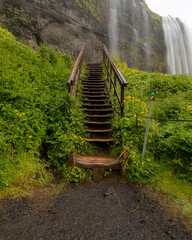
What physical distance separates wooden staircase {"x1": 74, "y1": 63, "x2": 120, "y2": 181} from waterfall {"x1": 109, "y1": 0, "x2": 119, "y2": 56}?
7243 mm

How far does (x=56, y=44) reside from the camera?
9.86m

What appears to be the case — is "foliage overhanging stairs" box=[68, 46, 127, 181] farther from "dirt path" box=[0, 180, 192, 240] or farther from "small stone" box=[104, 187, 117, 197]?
"dirt path" box=[0, 180, 192, 240]

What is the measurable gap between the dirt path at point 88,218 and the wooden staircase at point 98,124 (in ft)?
1.80

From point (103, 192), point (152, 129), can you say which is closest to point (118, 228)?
point (103, 192)

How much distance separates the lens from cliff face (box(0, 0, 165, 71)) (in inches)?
334

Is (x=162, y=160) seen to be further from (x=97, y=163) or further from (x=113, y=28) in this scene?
(x=113, y=28)

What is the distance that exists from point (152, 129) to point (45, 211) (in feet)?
8.77

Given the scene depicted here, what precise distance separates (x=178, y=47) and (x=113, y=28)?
806 centimetres

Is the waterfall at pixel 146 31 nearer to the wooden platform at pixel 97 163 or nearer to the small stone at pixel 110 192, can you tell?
the wooden platform at pixel 97 163

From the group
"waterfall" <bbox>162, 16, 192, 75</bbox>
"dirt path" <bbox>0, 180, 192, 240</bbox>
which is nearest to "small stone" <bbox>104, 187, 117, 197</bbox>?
"dirt path" <bbox>0, 180, 192, 240</bbox>

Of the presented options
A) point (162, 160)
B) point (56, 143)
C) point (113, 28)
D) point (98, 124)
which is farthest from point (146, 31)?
point (56, 143)

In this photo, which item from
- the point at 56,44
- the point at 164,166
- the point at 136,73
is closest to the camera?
the point at 164,166

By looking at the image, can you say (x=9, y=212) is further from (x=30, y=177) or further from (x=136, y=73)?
(x=136, y=73)

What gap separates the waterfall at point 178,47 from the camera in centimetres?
1669
